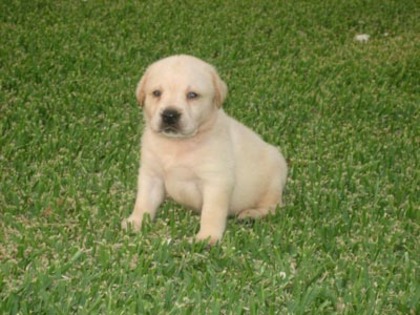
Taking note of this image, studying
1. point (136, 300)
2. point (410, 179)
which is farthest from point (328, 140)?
point (136, 300)

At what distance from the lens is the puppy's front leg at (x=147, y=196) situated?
485cm

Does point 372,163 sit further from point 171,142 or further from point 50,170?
point 50,170

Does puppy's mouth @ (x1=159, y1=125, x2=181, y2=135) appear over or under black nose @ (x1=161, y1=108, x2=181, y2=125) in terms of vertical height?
under

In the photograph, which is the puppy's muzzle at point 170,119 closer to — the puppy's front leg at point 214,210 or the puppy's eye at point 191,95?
the puppy's eye at point 191,95

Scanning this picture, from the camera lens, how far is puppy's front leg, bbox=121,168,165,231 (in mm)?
4852

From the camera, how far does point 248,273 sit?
4.18 meters

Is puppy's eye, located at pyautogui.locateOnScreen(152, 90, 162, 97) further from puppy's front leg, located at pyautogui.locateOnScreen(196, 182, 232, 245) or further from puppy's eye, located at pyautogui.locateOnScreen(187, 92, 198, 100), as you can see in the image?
puppy's front leg, located at pyautogui.locateOnScreen(196, 182, 232, 245)

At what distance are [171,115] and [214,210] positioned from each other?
628 mm

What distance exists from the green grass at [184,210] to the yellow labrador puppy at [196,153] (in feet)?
0.55

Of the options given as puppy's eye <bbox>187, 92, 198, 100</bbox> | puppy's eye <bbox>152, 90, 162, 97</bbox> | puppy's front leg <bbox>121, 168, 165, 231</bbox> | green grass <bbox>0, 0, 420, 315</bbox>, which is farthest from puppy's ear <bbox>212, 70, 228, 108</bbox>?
green grass <bbox>0, 0, 420, 315</bbox>

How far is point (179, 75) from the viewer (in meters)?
4.57

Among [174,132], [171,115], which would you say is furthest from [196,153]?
[171,115]

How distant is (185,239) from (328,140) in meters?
2.50

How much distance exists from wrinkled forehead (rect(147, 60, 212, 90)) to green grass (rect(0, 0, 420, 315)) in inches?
34.0
